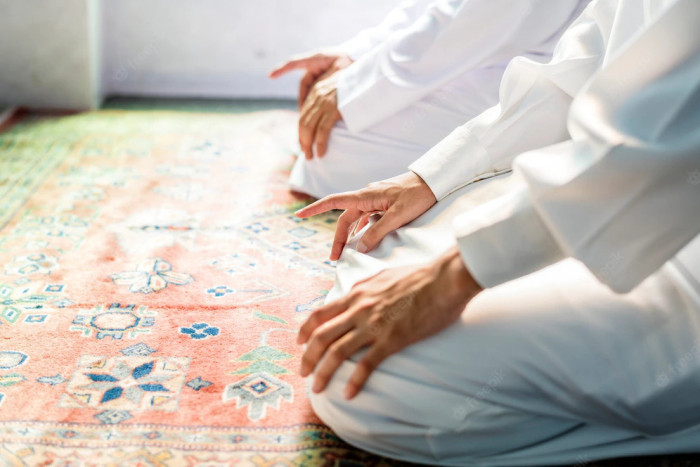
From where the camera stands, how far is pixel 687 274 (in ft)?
3.21

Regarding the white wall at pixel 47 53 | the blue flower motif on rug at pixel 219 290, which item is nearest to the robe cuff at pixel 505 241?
the blue flower motif on rug at pixel 219 290

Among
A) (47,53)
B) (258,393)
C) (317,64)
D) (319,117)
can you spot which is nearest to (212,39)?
(47,53)

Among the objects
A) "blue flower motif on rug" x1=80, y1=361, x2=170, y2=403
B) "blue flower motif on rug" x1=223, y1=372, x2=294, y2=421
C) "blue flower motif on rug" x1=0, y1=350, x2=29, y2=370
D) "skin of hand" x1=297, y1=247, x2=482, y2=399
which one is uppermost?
"skin of hand" x1=297, y1=247, x2=482, y2=399

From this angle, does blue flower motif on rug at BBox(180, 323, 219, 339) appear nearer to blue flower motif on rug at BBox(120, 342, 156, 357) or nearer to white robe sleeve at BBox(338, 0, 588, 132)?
blue flower motif on rug at BBox(120, 342, 156, 357)

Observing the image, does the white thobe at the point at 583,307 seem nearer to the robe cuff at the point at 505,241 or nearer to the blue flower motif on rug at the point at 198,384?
the robe cuff at the point at 505,241

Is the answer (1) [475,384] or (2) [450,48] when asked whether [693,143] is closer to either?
(1) [475,384]

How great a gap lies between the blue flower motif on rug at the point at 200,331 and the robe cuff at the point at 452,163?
468mm

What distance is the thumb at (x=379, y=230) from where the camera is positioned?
1.22m

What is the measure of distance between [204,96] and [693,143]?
309 centimetres

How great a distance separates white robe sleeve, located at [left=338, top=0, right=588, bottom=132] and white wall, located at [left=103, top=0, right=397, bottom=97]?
178cm

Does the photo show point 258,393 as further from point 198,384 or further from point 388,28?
point 388,28

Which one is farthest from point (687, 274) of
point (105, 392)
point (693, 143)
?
point (105, 392)

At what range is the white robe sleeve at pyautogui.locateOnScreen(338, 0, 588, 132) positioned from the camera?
1.86m

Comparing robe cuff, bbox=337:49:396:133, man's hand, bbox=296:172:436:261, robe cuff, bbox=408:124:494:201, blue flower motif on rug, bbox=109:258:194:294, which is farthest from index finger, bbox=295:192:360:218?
robe cuff, bbox=337:49:396:133
